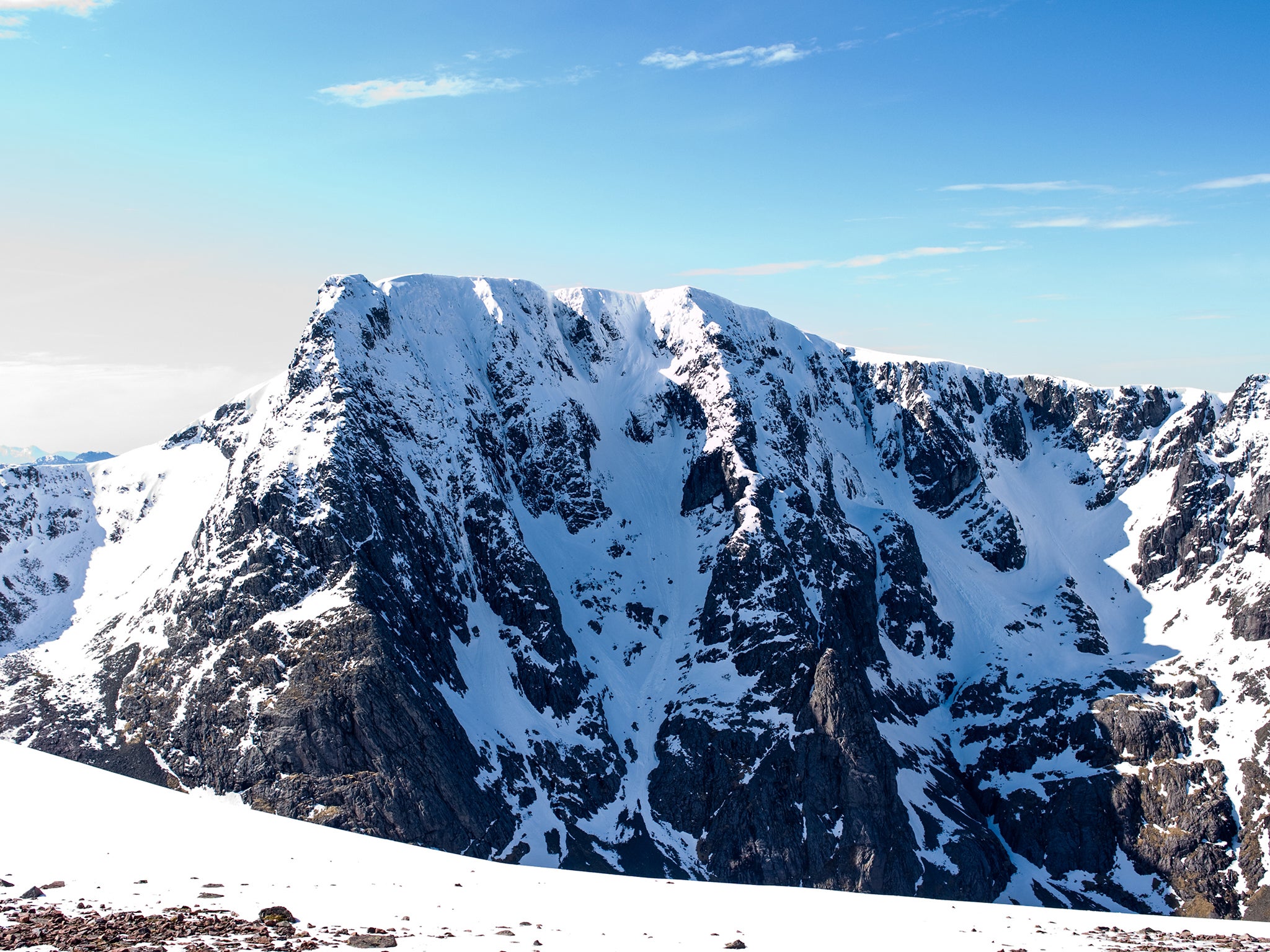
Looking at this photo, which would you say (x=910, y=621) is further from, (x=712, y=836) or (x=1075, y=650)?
(x=712, y=836)

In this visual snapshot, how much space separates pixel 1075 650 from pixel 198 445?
16628 cm

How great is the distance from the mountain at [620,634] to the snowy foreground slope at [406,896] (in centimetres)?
7640

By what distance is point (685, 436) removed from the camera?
18512 cm

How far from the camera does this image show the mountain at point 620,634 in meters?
116

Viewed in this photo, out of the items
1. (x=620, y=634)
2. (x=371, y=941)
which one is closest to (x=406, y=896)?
(x=371, y=941)

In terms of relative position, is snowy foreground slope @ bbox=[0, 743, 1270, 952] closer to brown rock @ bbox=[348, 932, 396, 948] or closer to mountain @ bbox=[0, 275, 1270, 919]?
brown rock @ bbox=[348, 932, 396, 948]

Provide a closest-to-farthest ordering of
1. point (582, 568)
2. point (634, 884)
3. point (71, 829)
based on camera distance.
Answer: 1. point (71, 829)
2. point (634, 884)
3. point (582, 568)

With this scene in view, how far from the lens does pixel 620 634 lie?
160m

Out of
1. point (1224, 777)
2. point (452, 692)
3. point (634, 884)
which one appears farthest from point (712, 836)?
point (634, 884)

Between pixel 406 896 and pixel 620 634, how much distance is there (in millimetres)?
130378

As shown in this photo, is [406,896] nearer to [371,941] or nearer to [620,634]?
[371,941]

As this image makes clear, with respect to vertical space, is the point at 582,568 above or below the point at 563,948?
below

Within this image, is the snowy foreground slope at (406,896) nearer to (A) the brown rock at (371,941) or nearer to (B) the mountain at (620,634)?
(A) the brown rock at (371,941)

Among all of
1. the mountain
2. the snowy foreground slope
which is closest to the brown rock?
the snowy foreground slope
